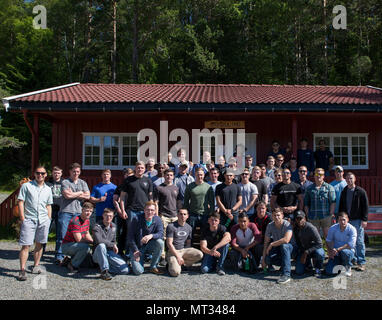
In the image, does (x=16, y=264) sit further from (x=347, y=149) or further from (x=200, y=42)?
(x=200, y=42)

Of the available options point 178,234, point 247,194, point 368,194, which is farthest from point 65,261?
point 368,194

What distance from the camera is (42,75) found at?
24062 mm

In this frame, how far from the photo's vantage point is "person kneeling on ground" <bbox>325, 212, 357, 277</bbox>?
5691 millimetres

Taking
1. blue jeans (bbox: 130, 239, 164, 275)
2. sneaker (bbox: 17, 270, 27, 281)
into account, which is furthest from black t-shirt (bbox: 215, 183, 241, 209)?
sneaker (bbox: 17, 270, 27, 281)

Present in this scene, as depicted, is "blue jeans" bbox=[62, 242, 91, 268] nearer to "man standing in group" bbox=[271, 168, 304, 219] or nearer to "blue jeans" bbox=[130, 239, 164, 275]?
"blue jeans" bbox=[130, 239, 164, 275]

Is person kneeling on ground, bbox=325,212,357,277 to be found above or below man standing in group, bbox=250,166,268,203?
below

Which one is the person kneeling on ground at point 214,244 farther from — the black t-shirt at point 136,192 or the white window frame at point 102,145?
the white window frame at point 102,145

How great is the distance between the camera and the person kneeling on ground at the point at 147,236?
5871 mm

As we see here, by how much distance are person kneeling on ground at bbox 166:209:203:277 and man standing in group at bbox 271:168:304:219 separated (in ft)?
5.70

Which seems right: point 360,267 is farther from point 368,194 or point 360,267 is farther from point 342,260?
point 368,194

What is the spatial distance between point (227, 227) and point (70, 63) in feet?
86.1

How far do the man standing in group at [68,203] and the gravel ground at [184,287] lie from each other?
49 cm

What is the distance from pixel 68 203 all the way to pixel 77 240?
0.74 meters

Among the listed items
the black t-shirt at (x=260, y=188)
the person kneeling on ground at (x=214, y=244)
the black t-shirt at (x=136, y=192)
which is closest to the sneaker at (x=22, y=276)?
the black t-shirt at (x=136, y=192)
